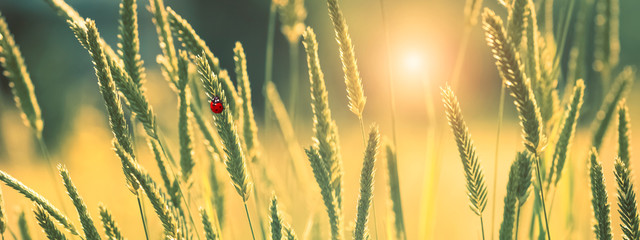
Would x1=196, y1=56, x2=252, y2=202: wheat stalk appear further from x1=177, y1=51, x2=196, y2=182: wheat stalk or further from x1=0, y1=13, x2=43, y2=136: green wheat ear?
x1=0, y1=13, x2=43, y2=136: green wheat ear

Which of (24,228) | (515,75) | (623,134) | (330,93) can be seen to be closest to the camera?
(515,75)

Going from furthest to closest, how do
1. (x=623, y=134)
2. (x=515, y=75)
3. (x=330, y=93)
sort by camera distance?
1. (x=330, y=93)
2. (x=623, y=134)
3. (x=515, y=75)

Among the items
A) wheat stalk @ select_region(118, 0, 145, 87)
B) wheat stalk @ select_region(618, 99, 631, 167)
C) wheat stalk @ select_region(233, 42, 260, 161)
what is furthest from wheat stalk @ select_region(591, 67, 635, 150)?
wheat stalk @ select_region(118, 0, 145, 87)

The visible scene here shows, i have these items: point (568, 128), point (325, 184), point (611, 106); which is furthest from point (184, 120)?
point (611, 106)

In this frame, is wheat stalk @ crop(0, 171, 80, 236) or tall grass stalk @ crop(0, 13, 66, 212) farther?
tall grass stalk @ crop(0, 13, 66, 212)

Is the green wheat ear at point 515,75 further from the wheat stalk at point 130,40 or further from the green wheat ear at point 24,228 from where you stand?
the green wheat ear at point 24,228

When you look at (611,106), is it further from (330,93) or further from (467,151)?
(330,93)

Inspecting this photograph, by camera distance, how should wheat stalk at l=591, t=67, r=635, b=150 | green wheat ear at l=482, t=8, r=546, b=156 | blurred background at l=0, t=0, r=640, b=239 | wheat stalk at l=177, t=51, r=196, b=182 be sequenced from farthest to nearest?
blurred background at l=0, t=0, r=640, b=239, wheat stalk at l=591, t=67, r=635, b=150, wheat stalk at l=177, t=51, r=196, b=182, green wheat ear at l=482, t=8, r=546, b=156

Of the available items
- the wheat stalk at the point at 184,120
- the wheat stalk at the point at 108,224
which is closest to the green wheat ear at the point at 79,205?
the wheat stalk at the point at 108,224
